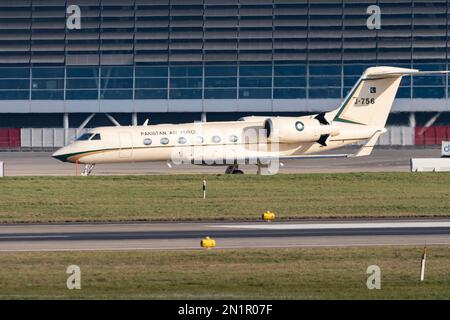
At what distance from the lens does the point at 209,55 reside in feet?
326

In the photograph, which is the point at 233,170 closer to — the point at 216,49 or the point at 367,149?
the point at 367,149

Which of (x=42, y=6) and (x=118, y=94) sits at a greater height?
(x=42, y=6)

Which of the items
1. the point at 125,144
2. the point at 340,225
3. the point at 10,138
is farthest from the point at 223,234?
the point at 10,138

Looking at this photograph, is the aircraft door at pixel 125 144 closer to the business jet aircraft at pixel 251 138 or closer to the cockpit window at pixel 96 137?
the business jet aircraft at pixel 251 138

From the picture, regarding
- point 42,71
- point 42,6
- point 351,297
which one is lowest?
point 351,297

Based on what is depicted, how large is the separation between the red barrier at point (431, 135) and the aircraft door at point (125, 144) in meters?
43.5

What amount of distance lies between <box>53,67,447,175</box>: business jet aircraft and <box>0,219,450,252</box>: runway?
17.9 m

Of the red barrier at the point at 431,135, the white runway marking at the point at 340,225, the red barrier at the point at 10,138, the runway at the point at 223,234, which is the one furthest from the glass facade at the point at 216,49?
the white runway marking at the point at 340,225

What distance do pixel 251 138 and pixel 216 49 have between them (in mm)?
40780

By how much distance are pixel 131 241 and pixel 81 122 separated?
6666cm

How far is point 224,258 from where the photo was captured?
102 feet

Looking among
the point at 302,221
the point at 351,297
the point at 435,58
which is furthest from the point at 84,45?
the point at 351,297
